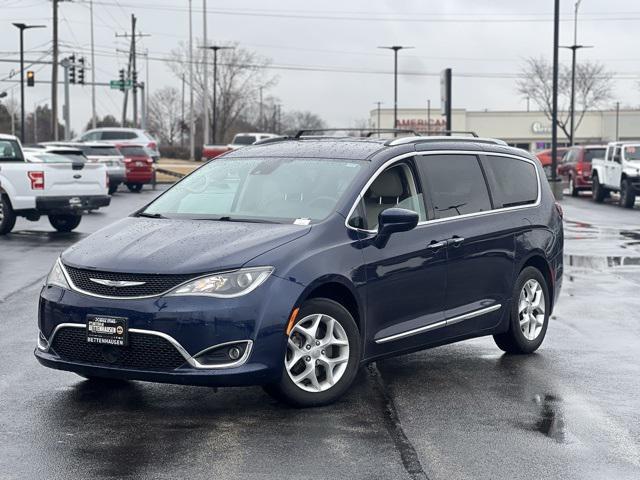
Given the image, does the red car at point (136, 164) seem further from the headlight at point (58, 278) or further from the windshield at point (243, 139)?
the headlight at point (58, 278)

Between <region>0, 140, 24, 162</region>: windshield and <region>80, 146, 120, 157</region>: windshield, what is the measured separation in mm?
12370

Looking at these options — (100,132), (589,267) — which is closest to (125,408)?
(589,267)

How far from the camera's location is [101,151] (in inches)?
1369

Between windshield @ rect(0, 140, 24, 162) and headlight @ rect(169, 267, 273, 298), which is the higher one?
windshield @ rect(0, 140, 24, 162)

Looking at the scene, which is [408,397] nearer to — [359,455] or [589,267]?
[359,455]

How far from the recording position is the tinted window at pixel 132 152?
38.8 meters

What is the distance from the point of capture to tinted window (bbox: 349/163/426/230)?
7.51 m

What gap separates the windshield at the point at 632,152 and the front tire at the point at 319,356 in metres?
28.0

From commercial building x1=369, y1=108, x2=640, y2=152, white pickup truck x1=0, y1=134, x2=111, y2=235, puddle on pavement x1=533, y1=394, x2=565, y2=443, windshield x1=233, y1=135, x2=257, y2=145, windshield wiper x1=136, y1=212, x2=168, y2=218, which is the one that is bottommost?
puddle on pavement x1=533, y1=394, x2=565, y2=443

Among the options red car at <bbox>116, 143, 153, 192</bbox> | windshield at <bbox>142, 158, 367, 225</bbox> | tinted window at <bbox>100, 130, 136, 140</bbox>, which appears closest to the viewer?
windshield at <bbox>142, 158, 367, 225</bbox>

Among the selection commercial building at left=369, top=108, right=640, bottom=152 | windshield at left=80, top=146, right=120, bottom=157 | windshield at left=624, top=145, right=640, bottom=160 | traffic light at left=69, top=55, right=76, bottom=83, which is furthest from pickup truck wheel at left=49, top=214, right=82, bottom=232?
commercial building at left=369, top=108, right=640, bottom=152

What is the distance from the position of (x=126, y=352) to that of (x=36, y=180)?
14.8 meters

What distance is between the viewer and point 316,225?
714 cm

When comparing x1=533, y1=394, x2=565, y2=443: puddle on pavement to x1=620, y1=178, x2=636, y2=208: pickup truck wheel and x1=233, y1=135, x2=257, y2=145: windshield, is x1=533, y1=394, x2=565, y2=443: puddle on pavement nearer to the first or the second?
x1=620, y1=178, x2=636, y2=208: pickup truck wheel
